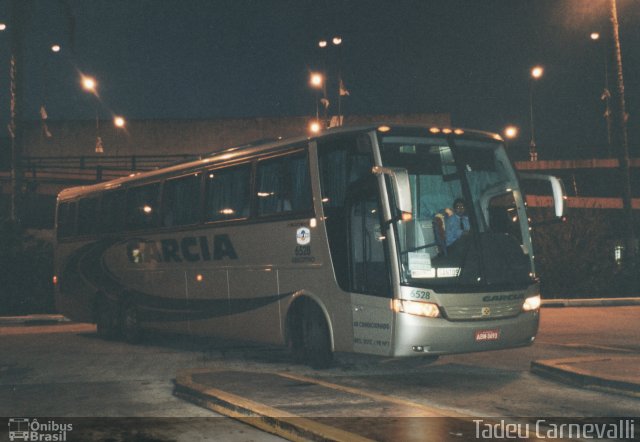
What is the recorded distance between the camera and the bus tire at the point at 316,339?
46.4 feet

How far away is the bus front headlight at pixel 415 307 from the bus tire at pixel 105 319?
32.6 ft

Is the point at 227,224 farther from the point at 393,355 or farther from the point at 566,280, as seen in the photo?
the point at 566,280

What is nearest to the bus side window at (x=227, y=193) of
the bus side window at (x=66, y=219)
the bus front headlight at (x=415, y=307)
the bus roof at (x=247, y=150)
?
the bus roof at (x=247, y=150)

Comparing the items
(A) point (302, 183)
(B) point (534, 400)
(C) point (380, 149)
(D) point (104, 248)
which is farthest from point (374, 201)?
(D) point (104, 248)

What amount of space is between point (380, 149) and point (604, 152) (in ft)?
142

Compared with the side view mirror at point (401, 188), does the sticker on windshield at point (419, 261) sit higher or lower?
lower

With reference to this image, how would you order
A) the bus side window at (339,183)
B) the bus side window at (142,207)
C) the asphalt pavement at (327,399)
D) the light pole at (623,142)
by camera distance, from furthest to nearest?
the light pole at (623,142) < the bus side window at (142,207) < the bus side window at (339,183) < the asphalt pavement at (327,399)

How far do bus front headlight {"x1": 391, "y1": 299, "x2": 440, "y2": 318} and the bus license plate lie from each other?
2.33 feet

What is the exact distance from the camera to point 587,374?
12.3m

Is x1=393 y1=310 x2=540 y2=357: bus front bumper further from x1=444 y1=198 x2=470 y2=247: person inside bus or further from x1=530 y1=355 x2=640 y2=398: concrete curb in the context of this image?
x1=444 y1=198 x2=470 y2=247: person inside bus

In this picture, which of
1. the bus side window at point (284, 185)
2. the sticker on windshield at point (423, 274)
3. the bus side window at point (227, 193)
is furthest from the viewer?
the bus side window at point (227, 193)

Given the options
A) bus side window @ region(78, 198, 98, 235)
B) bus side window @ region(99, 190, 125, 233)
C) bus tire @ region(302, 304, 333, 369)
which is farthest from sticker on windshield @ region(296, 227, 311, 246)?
bus side window @ region(78, 198, 98, 235)

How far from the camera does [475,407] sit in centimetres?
1065

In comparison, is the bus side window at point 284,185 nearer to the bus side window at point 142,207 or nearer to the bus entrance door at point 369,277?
the bus entrance door at point 369,277
